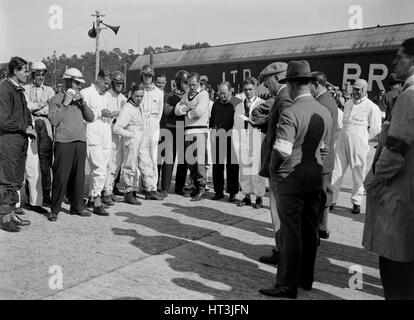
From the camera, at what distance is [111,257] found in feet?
14.8

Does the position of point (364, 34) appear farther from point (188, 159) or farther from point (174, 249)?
point (174, 249)

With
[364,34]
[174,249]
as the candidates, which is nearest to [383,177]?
[174,249]

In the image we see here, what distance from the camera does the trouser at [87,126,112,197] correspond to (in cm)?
652

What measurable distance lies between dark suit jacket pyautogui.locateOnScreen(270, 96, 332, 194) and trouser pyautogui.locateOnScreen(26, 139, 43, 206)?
405cm

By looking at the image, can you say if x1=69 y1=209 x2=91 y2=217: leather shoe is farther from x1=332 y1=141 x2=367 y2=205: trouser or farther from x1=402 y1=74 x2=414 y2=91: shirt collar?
x1=402 y1=74 x2=414 y2=91: shirt collar

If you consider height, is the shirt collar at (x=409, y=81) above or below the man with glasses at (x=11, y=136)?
above

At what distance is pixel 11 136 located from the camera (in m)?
5.43

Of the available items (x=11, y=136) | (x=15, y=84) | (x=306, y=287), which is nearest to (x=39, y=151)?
(x=11, y=136)

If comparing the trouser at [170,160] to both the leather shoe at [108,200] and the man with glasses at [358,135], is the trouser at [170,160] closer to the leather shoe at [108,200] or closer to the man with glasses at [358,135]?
the leather shoe at [108,200]

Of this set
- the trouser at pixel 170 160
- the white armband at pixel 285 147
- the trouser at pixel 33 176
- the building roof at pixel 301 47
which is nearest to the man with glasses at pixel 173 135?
the trouser at pixel 170 160

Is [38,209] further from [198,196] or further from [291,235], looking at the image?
[291,235]

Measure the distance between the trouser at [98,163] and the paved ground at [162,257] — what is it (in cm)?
41

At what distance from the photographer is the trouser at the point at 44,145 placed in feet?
21.5
